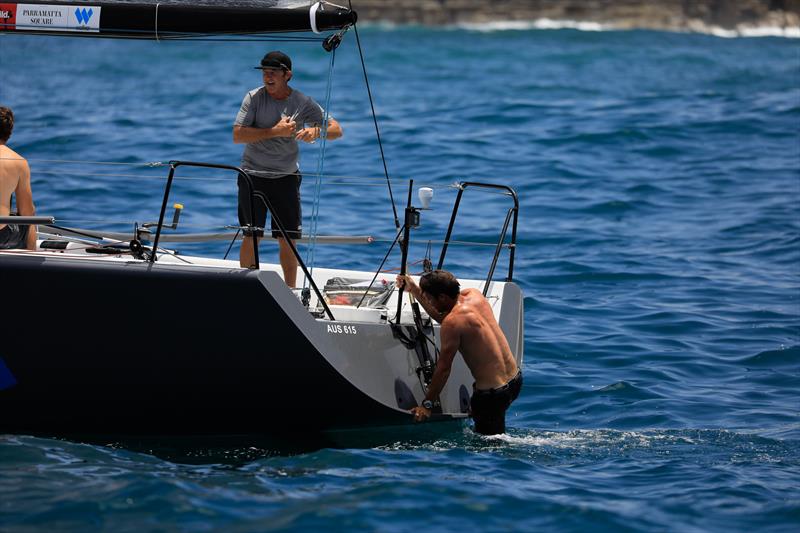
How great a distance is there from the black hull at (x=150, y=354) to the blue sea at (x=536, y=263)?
0.13 m

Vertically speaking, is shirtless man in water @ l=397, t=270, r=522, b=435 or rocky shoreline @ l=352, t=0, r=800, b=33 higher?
rocky shoreline @ l=352, t=0, r=800, b=33

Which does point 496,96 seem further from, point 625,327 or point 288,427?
point 288,427

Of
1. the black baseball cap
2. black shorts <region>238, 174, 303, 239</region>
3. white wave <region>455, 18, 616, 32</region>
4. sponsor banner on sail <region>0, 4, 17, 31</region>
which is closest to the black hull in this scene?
black shorts <region>238, 174, 303, 239</region>

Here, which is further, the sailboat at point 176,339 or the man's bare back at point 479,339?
the man's bare back at point 479,339

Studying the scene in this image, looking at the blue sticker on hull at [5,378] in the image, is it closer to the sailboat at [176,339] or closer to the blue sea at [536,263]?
the sailboat at [176,339]

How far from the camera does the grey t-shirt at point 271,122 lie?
24.4 feet

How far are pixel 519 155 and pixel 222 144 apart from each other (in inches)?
181

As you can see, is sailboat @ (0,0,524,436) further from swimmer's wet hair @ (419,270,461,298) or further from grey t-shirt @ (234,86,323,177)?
grey t-shirt @ (234,86,323,177)

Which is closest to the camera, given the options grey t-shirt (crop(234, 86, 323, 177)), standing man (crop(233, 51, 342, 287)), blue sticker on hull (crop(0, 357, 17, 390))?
blue sticker on hull (crop(0, 357, 17, 390))

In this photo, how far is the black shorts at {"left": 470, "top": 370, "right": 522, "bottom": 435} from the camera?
23.6ft

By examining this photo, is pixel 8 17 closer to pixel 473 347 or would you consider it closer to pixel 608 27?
pixel 473 347

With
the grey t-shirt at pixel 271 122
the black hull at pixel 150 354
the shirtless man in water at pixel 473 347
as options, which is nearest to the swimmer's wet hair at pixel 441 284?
the shirtless man in water at pixel 473 347

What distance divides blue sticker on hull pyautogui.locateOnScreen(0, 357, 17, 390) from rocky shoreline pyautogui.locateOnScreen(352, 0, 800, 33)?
1709 inches

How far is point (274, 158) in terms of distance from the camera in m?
7.51
